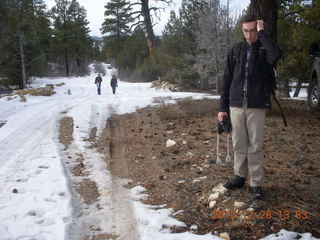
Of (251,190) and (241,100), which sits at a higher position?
(241,100)

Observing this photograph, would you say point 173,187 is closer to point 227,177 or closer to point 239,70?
point 227,177

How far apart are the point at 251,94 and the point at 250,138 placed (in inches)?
19.8

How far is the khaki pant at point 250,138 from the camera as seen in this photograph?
12.0ft

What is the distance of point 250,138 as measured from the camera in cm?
373

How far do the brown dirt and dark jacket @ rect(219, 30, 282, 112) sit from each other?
1.13m

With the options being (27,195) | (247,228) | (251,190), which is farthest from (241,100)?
(27,195)

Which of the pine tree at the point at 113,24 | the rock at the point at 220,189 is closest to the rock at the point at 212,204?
the rock at the point at 220,189

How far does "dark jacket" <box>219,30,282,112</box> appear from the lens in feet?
11.5

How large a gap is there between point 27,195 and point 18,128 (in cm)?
476

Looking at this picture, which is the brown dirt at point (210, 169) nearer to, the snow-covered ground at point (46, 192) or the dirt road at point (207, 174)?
the dirt road at point (207, 174)

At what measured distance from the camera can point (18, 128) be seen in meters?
8.62

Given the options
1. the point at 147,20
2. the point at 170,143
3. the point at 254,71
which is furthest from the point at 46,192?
the point at 147,20

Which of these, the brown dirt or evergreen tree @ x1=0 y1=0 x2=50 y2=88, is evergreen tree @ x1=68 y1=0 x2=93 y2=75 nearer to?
evergreen tree @ x1=0 y1=0 x2=50 y2=88

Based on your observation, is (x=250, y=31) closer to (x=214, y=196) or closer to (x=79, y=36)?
(x=214, y=196)
